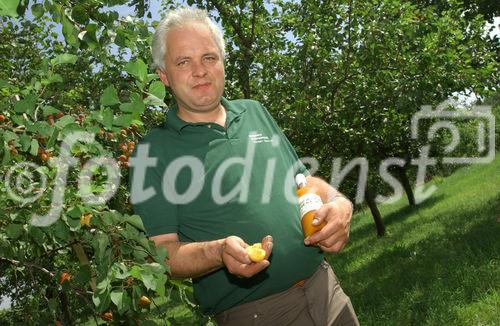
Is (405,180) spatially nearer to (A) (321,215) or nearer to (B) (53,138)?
(A) (321,215)

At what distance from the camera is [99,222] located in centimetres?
226

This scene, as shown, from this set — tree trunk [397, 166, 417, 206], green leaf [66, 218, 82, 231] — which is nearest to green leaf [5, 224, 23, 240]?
green leaf [66, 218, 82, 231]

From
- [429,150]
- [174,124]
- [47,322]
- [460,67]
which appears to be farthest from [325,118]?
[429,150]

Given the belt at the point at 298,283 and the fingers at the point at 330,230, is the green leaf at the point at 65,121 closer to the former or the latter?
the fingers at the point at 330,230

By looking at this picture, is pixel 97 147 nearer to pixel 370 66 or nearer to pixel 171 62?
pixel 171 62

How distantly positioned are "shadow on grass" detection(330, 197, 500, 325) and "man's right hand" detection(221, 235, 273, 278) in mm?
4883

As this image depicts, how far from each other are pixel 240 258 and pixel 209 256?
0.23 metres

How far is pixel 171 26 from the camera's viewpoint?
8.76ft

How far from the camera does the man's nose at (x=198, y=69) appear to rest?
2586 millimetres

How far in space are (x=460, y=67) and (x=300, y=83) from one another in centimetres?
289

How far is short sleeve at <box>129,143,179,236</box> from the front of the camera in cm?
238

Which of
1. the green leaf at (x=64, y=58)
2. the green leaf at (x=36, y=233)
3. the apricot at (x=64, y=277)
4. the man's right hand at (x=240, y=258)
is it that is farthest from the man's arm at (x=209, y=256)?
the apricot at (x=64, y=277)

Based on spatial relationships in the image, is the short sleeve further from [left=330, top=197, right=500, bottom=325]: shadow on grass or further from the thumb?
[left=330, top=197, right=500, bottom=325]: shadow on grass

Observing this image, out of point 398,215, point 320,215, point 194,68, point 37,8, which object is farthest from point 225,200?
point 398,215
